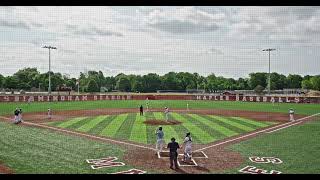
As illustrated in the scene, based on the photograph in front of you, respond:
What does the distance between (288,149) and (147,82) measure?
80557mm

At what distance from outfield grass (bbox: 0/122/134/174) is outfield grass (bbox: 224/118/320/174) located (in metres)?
5.50

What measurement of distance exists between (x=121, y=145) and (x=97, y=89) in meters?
79.9

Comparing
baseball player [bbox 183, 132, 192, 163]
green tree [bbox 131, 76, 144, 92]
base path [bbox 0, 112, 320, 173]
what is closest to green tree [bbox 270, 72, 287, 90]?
green tree [bbox 131, 76, 144, 92]

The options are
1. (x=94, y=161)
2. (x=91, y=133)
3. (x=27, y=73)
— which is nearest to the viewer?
(x=94, y=161)

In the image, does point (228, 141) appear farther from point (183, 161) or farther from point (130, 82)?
point (130, 82)

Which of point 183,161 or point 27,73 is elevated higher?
point 27,73

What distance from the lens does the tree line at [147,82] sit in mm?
90938

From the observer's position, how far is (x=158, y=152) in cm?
1560

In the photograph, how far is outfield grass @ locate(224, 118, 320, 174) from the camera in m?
13.1

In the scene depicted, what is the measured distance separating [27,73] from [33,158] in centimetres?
8964

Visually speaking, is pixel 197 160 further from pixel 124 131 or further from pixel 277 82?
pixel 277 82

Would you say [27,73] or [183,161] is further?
[27,73]
